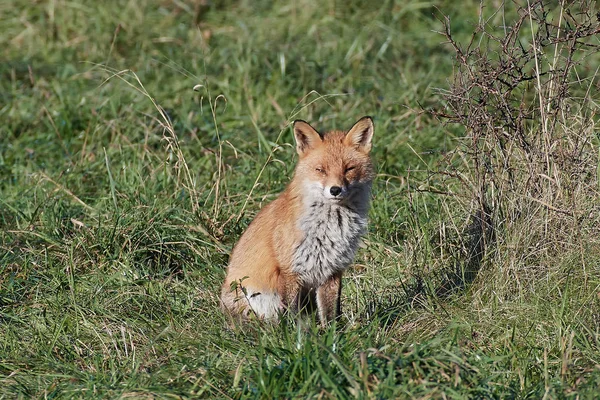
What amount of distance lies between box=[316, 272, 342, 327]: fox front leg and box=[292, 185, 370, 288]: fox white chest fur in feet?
0.16

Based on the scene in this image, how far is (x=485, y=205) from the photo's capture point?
5.84 meters

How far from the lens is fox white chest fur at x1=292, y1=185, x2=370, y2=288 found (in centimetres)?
543

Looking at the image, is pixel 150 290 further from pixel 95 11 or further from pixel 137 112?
pixel 95 11

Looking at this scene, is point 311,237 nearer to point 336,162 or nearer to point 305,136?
Result: point 336,162

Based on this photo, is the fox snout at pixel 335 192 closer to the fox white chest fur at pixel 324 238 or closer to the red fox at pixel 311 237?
the red fox at pixel 311 237

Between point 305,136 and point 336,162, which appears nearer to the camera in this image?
point 336,162

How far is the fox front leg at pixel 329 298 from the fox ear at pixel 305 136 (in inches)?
33.8

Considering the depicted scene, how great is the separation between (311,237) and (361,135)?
2.58 feet

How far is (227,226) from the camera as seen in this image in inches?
260

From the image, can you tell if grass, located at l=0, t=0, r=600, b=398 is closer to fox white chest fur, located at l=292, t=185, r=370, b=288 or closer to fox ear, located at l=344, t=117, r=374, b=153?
fox white chest fur, located at l=292, t=185, r=370, b=288

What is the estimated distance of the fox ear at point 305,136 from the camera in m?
5.62

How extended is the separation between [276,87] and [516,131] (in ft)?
12.1

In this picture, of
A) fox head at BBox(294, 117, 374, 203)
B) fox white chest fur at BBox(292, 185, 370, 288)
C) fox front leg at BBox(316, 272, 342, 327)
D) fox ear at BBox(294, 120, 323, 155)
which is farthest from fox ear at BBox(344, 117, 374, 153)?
fox front leg at BBox(316, 272, 342, 327)

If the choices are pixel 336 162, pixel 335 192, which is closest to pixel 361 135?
pixel 336 162
